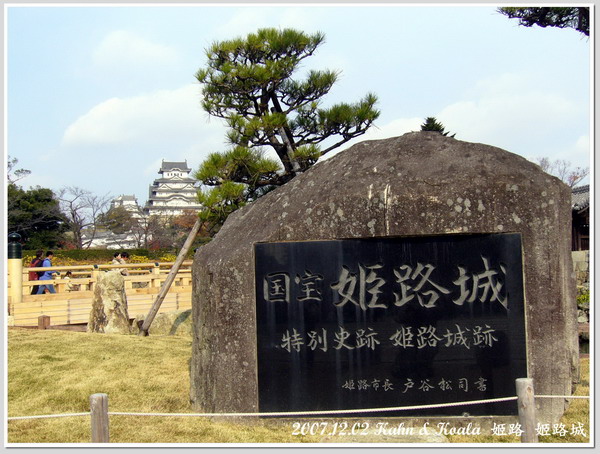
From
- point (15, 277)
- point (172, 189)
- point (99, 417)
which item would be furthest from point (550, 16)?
point (172, 189)

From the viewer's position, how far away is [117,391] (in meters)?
6.07

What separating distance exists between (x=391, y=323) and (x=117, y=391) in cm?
292

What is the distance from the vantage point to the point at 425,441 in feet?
14.4

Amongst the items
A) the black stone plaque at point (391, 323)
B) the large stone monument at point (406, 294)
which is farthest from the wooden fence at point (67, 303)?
the black stone plaque at point (391, 323)

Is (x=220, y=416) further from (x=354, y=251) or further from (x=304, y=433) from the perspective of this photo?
(x=354, y=251)

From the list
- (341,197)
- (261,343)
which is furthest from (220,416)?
(341,197)

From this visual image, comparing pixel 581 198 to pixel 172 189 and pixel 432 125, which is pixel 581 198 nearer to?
pixel 432 125

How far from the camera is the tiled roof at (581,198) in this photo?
690 inches

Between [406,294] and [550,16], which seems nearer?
[406,294]

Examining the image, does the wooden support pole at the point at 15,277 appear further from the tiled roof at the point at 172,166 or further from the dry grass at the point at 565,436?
the tiled roof at the point at 172,166

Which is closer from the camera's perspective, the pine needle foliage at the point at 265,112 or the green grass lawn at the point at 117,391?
the green grass lawn at the point at 117,391

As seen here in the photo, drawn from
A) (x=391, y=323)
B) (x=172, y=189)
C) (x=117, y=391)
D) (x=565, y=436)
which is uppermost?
(x=172, y=189)

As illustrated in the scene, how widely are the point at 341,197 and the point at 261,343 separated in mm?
1381

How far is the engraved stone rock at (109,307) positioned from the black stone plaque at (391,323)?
5736 millimetres
